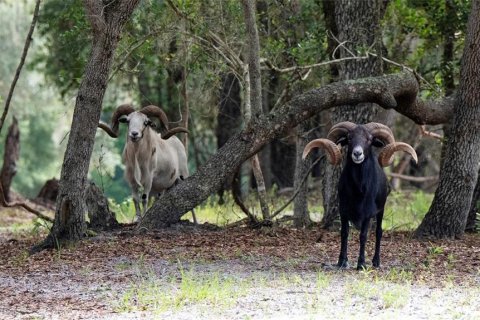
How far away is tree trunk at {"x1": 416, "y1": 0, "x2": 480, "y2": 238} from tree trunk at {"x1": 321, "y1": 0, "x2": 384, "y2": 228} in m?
1.66

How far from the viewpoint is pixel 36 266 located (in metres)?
13.3

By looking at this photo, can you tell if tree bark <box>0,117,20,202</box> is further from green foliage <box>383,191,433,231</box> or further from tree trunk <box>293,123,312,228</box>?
tree trunk <box>293,123,312,228</box>

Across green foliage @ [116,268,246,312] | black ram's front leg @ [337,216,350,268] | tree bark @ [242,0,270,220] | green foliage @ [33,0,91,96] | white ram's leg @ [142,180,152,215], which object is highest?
green foliage @ [33,0,91,96]

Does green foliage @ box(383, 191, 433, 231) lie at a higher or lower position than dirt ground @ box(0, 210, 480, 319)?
higher

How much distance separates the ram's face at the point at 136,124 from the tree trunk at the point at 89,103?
11.0 ft

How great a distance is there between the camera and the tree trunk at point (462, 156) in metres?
15.7

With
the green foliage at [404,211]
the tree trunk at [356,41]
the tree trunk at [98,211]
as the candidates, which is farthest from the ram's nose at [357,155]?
the tree trunk at [98,211]

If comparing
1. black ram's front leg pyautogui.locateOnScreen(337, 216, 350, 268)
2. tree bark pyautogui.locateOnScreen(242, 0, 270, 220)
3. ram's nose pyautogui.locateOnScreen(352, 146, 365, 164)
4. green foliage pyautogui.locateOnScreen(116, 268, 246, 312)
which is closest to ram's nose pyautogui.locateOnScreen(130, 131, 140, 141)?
tree bark pyautogui.locateOnScreen(242, 0, 270, 220)

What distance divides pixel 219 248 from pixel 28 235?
4.78 m

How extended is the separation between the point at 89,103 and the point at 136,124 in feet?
11.8

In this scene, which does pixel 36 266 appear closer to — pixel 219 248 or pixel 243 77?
pixel 219 248

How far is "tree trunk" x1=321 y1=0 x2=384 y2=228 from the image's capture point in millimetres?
16938

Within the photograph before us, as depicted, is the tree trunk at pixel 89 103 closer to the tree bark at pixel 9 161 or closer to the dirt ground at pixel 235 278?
the dirt ground at pixel 235 278

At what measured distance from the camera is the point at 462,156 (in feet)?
51.5
